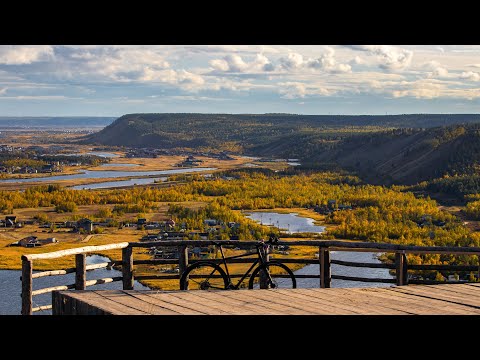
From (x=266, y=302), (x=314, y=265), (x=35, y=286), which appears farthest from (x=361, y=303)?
(x=314, y=265)

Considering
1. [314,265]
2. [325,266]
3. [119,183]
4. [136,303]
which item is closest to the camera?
[136,303]

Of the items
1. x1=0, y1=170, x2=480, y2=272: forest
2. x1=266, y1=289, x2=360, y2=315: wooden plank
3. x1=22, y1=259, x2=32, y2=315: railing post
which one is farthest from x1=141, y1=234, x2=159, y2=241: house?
x1=266, y1=289, x2=360, y2=315: wooden plank

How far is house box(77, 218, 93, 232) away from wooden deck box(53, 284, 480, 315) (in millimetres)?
68835

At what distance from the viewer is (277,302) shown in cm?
969

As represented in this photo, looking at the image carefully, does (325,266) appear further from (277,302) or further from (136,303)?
(136,303)

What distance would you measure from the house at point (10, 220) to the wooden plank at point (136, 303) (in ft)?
252

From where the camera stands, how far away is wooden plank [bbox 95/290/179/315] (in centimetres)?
892

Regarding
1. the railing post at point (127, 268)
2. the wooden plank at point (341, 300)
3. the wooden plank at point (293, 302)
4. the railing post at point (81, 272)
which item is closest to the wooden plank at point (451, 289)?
the wooden plank at point (341, 300)

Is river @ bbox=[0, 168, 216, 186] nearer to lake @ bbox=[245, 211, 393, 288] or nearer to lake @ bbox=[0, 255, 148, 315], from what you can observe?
lake @ bbox=[245, 211, 393, 288]

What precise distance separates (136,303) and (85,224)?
72902 mm

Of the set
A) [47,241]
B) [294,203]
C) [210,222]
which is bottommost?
[47,241]
